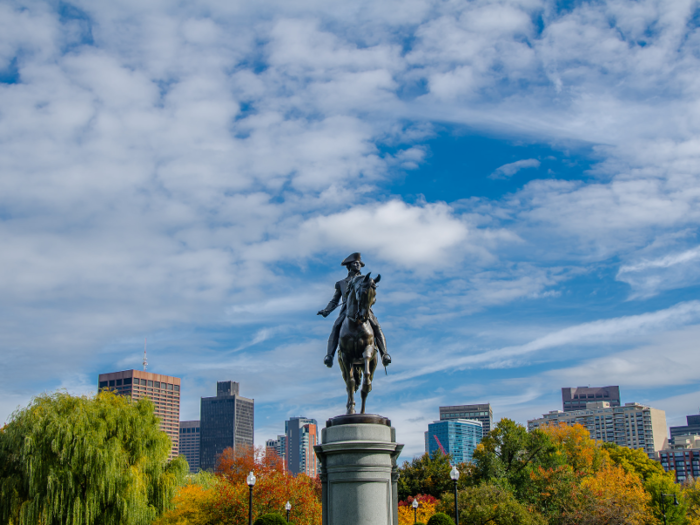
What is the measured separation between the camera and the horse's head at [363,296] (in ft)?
48.1

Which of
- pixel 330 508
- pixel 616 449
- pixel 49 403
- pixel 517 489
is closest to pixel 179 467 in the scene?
pixel 49 403

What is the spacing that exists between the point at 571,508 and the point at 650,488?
16086mm

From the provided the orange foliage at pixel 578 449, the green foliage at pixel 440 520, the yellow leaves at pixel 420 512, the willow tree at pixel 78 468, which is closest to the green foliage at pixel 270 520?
the green foliage at pixel 440 520

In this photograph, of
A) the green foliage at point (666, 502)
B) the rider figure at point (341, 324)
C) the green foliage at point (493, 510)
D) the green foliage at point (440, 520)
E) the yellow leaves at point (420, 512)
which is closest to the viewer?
the rider figure at point (341, 324)

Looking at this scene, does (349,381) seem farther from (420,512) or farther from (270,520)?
(420,512)

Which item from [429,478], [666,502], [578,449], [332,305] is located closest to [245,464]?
[429,478]

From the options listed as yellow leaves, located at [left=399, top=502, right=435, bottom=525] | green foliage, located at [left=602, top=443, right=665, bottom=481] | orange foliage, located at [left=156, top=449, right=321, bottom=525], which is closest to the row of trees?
yellow leaves, located at [left=399, top=502, right=435, bottom=525]

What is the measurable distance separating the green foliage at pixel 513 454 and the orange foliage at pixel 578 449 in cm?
391

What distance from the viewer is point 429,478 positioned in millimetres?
50719

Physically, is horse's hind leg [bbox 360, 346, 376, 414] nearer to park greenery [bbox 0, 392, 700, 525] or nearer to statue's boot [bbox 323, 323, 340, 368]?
statue's boot [bbox 323, 323, 340, 368]

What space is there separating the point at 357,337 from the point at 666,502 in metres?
41.1

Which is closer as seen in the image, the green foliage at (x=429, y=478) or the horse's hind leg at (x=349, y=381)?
the horse's hind leg at (x=349, y=381)

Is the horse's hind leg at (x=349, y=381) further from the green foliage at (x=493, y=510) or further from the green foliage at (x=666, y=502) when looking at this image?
the green foliage at (x=666, y=502)

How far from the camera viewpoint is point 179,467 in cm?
3422
